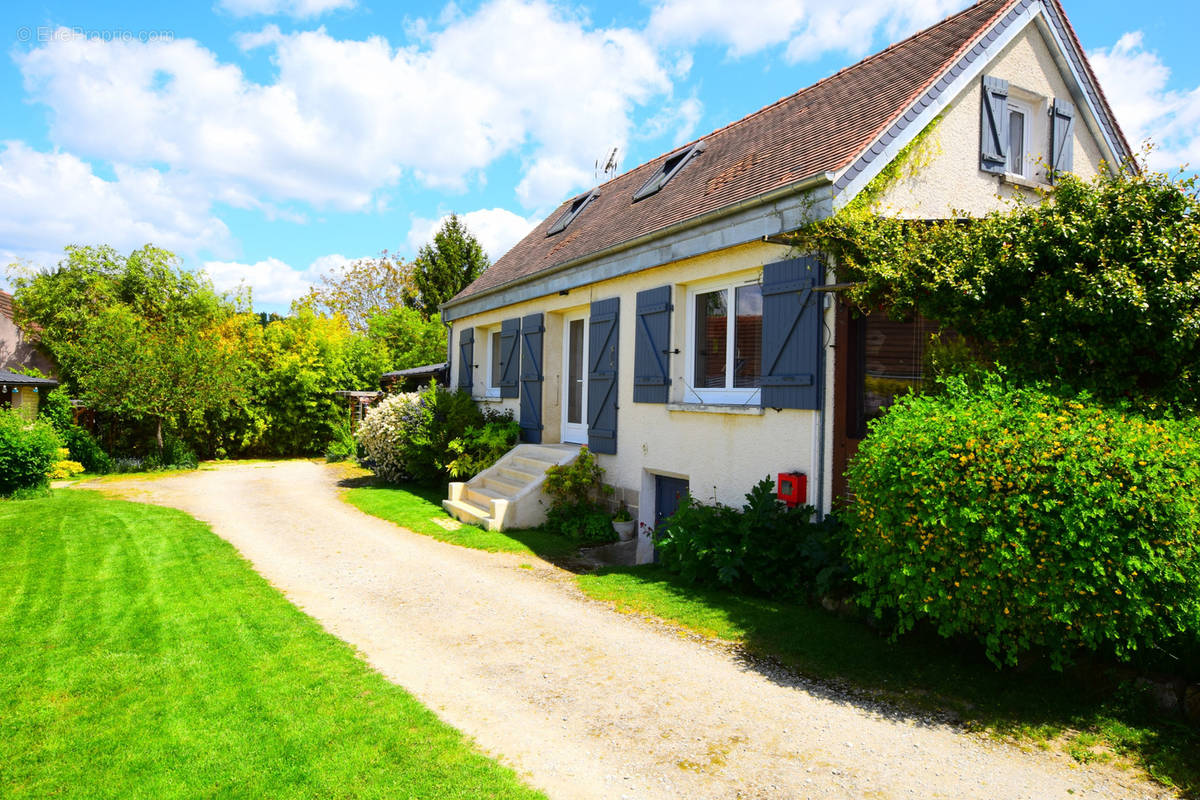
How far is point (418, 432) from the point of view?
13.4 metres

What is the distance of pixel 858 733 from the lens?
395cm

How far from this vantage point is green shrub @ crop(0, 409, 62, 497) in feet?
41.0

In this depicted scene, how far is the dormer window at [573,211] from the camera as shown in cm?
1484

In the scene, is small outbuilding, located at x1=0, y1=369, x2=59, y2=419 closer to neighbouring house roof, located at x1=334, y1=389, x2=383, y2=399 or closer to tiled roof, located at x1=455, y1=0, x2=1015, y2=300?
neighbouring house roof, located at x1=334, y1=389, x2=383, y2=399

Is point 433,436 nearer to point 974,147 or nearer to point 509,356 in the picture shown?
point 509,356

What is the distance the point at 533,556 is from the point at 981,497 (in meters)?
5.59

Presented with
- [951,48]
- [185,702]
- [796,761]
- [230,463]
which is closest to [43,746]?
[185,702]

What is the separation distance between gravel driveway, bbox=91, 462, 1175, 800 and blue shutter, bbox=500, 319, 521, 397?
5.72 metres

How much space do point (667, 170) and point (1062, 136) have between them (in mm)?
5728

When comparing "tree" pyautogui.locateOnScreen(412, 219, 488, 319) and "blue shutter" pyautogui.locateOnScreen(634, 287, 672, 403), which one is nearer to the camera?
"blue shutter" pyautogui.locateOnScreen(634, 287, 672, 403)

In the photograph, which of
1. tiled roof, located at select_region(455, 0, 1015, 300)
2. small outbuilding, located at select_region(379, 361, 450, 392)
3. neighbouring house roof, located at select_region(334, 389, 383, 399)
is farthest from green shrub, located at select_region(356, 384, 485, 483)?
neighbouring house roof, located at select_region(334, 389, 383, 399)

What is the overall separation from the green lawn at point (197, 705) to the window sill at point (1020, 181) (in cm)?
863

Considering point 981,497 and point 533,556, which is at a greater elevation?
point 981,497

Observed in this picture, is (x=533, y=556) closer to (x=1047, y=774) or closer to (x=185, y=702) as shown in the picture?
(x=185, y=702)
